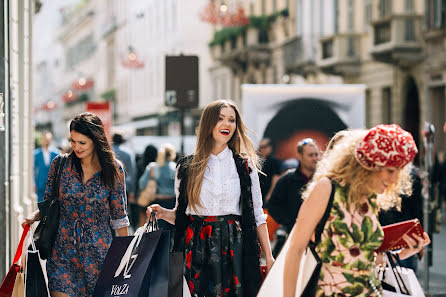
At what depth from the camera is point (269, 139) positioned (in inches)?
610

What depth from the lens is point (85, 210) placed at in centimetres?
638

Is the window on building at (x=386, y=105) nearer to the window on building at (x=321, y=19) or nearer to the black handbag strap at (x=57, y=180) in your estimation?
the window on building at (x=321, y=19)

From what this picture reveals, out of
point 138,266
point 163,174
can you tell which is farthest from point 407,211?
point 163,174

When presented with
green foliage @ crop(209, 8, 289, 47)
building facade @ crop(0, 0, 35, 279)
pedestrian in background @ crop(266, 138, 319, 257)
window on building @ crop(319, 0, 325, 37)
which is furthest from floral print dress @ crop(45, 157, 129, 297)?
green foliage @ crop(209, 8, 289, 47)

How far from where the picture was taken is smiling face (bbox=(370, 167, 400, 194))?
434 cm

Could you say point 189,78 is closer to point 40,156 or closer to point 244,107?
point 244,107

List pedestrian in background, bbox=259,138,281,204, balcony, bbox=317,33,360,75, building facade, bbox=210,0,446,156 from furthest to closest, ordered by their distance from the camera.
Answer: balcony, bbox=317,33,360,75 < building facade, bbox=210,0,446,156 < pedestrian in background, bbox=259,138,281,204

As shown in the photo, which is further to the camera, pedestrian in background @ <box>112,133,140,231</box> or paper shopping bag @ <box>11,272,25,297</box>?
pedestrian in background @ <box>112,133,140,231</box>

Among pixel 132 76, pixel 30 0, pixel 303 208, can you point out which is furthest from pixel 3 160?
pixel 132 76

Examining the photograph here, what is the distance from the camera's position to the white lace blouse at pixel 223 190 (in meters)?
5.95

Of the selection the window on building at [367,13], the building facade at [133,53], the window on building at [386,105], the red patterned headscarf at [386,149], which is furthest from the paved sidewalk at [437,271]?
the building facade at [133,53]

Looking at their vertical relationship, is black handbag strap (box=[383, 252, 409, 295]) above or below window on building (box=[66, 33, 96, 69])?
below

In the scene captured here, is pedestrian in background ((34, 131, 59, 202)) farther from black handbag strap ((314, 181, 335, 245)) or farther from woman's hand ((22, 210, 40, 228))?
black handbag strap ((314, 181, 335, 245))

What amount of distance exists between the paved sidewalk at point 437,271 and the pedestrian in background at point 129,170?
4276 millimetres
